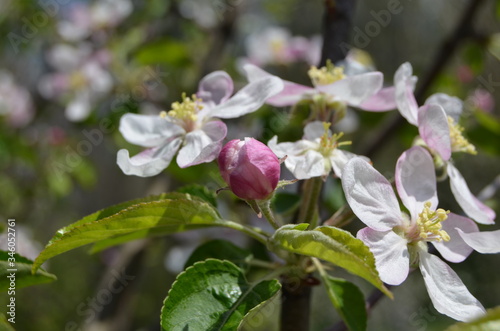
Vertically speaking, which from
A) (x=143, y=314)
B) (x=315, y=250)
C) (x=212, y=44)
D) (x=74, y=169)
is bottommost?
(x=143, y=314)

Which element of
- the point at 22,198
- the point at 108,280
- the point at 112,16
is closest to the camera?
the point at 108,280

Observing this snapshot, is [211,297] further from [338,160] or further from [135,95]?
[135,95]

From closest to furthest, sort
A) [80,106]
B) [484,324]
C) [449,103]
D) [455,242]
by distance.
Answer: [484,324], [455,242], [449,103], [80,106]

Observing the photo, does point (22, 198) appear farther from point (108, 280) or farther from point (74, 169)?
point (108, 280)

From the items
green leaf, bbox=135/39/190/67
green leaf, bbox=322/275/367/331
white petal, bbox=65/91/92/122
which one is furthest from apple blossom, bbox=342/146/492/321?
white petal, bbox=65/91/92/122

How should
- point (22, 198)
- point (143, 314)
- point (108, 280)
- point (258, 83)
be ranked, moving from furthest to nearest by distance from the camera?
point (143, 314) → point (22, 198) → point (108, 280) → point (258, 83)

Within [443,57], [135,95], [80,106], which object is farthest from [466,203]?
[80,106]

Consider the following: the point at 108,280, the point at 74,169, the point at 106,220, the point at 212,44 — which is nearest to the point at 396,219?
the point at 106,220
